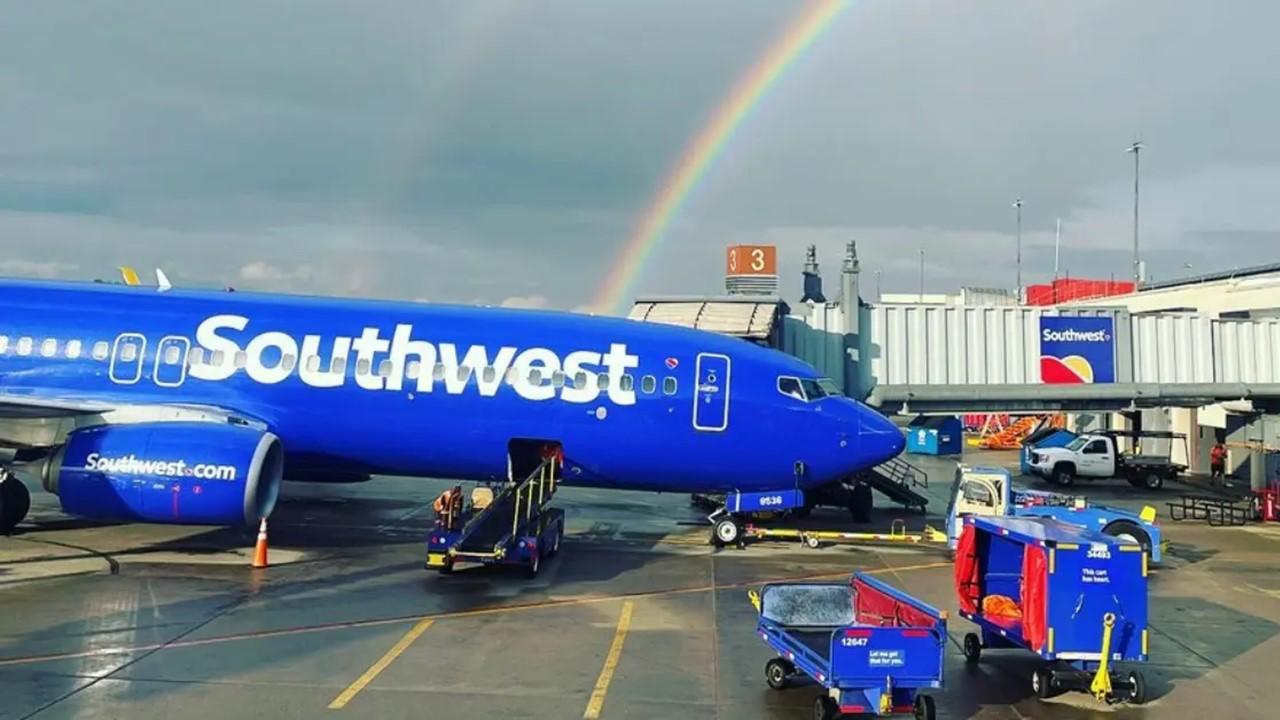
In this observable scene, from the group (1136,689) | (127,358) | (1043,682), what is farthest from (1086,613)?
(127,358)

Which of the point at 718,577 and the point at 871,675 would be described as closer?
the point at 871,675

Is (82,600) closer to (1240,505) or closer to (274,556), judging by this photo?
(274,556)

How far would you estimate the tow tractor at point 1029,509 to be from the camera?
17.9 m

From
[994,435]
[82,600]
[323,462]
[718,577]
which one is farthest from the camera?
[994,435]

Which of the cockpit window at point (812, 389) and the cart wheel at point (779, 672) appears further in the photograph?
the cockpit window at point (812, 389)

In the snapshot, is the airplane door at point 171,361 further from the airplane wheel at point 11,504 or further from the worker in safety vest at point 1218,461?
the worker in safety vest at point 1218,461

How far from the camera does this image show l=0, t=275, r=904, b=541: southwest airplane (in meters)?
17.9

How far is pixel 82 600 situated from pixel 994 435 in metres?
53.6

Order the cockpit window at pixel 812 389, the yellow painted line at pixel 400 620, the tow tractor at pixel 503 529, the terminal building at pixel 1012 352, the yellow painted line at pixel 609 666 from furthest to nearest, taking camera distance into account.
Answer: the terminal building at pixel 1012 352 < the cockpit window at pixel 812 389 < the tow tractor at pixel 503 529 < the yellow painted line at pixel 400 620 < the yellow painted line at pixel 609 666

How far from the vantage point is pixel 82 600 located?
1321 cm

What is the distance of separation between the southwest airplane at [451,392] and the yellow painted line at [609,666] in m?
4.65

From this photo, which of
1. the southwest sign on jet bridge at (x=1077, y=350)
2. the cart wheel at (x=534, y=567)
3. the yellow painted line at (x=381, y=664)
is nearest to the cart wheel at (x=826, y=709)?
the yellow painted line at (x=381, y=664)

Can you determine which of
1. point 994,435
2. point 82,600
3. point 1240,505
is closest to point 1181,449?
point 1240,505

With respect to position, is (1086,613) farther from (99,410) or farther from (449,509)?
(99,410)
